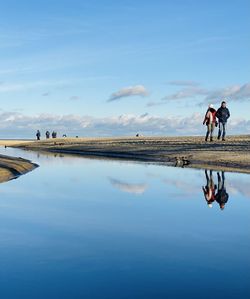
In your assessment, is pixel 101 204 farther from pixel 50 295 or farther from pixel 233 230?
pixel 50 295

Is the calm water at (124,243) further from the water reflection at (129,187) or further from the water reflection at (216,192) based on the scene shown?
the water reflection at (129,187)

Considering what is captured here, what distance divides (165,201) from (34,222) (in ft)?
19.8

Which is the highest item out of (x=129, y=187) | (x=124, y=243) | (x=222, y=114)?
(x=222, y=114)

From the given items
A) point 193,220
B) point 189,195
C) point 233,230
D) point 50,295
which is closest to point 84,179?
point 189,195

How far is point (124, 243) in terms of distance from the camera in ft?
38.7

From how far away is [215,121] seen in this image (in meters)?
47.0

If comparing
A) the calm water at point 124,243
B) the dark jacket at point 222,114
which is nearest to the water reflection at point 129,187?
the calm water at point 124,243

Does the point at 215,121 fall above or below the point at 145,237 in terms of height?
above

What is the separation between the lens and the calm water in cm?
864

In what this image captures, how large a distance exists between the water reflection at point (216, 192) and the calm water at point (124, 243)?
4 cm

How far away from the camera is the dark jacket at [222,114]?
4544 centimetres

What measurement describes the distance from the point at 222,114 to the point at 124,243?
3523cm

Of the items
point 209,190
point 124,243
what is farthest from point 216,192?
point 124,243

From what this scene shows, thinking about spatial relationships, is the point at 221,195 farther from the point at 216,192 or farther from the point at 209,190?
the point at 209,190
